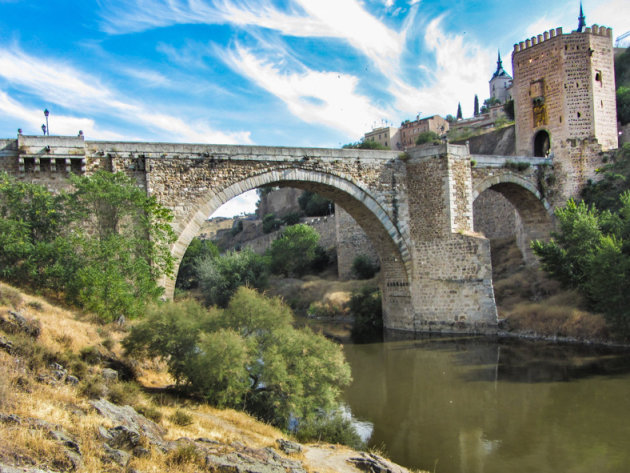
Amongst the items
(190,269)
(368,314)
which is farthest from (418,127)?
(368,314)

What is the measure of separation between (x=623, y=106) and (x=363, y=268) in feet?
60.6

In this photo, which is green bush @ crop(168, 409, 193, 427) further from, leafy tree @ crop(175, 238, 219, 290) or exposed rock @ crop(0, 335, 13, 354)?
leafy tree @ crop(175, 238, 219, 290)

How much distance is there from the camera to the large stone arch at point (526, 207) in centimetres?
2105

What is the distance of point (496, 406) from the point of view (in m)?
10.7

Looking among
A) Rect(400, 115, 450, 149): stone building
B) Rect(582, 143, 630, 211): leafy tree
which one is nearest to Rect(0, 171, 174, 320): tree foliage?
Rect(582, 143, 630, 211): leafy tree

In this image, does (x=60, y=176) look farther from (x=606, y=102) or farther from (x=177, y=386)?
(x=606, y=102)

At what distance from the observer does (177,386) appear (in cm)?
899

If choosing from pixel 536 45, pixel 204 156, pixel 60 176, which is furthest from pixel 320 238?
pixel 60 176

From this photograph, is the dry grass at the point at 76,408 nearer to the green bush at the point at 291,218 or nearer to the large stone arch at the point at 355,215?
the large stone arch at the point at 355,215

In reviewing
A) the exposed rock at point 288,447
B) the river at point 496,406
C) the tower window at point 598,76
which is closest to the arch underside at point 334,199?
the river at point 496,406

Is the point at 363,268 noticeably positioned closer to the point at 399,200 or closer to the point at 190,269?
the point at 399,200

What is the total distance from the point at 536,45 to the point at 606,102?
3.82 metres

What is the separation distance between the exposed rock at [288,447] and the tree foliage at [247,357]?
3.78 feet

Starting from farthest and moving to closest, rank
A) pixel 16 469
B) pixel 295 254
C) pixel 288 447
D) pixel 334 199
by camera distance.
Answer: pixel 295 254 → pixel 334 199 → pixel 288 447 → pixel 16 469
